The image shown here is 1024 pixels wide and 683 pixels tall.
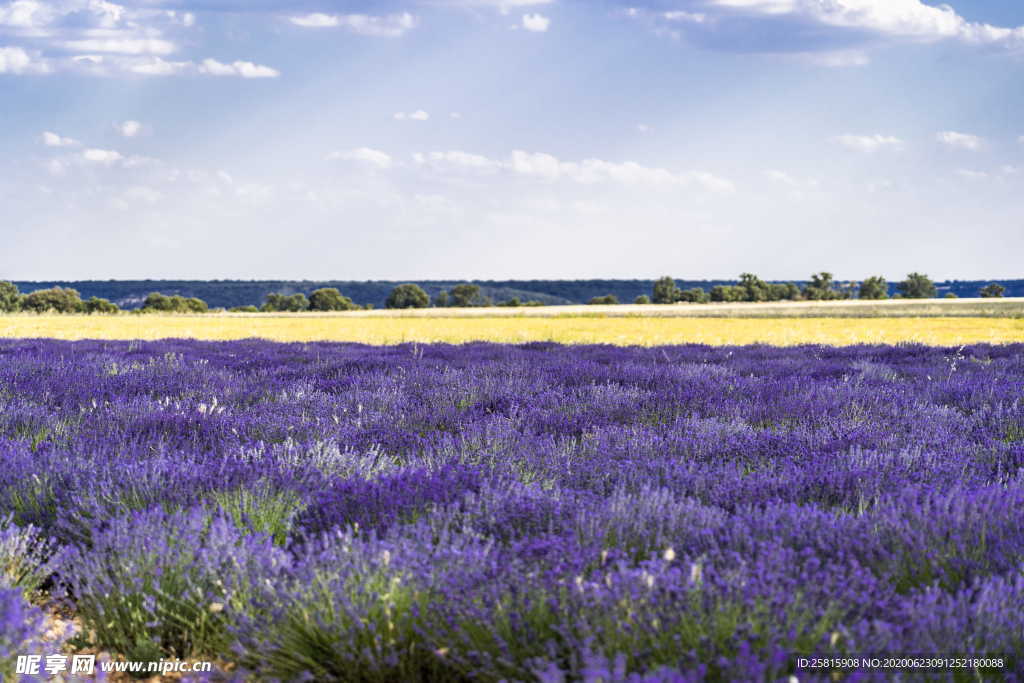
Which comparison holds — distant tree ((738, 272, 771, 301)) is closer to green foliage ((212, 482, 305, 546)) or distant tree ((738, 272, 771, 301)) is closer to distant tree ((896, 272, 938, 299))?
distant tree ((896, 272, 938, 299))

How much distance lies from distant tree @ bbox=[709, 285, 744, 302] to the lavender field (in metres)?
112

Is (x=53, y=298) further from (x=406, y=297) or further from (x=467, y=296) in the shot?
(x=467, y=296)

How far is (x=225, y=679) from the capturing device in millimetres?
2400

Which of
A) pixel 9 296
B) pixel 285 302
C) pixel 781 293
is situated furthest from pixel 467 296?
pixel 9 296

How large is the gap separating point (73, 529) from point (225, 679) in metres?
1.09

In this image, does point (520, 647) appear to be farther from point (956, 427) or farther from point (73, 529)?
point (956, 427)

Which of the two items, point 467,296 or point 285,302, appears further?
point 285,302

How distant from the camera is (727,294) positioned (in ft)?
375

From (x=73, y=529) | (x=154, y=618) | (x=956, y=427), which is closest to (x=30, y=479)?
(x=73, y=529)

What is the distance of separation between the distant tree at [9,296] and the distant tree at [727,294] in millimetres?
90846

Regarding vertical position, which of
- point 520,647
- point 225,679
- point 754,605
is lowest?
point 225,679

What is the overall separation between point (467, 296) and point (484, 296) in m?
3.73

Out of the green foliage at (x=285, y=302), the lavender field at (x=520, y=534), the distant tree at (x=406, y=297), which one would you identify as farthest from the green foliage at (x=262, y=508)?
the green foliage at (x=285, y=302)

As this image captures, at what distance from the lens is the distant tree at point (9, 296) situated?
101 metres
